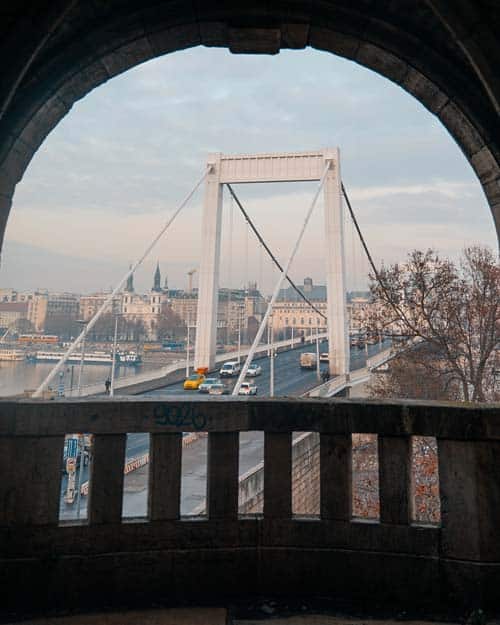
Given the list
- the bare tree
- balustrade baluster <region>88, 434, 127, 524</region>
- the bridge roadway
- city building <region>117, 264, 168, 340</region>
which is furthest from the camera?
city building <region>117, 264, 168, 340</region>

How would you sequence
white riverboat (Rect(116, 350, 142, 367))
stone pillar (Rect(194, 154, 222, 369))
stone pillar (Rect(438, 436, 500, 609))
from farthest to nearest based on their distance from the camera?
white riverboat (Rect(116, 350, 142, 367))
stone pillar (Rect(194, 154, 222, 369))
stone pillar (Rect(438, 436, 500, 609))

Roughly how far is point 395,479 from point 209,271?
885 inches

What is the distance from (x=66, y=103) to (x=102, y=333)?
4916cm

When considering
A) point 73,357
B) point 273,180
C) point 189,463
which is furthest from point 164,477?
point 73,357

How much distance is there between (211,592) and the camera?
7.06 ft

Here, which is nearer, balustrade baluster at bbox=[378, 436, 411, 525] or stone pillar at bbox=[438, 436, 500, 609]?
stone pillar at bbox=[438, 436, 500, 609]

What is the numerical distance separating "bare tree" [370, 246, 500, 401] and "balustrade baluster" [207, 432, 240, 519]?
41.4 ft

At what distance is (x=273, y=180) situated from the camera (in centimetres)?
2553

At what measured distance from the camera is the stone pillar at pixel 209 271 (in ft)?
77.8

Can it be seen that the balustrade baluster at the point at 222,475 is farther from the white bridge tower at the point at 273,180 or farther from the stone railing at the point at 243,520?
the white bridge tower at the point at 273,180

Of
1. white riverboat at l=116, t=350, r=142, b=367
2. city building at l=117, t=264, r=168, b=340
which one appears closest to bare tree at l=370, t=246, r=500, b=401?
white riverboat at l=116, t=350, r=142, b=367

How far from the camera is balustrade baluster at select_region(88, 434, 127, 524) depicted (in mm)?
2176

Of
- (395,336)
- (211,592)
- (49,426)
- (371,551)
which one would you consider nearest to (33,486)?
(49,426)

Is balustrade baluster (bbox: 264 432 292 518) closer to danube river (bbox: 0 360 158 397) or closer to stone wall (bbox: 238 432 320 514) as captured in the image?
stone wall (bbox: 238 432 320 514)
